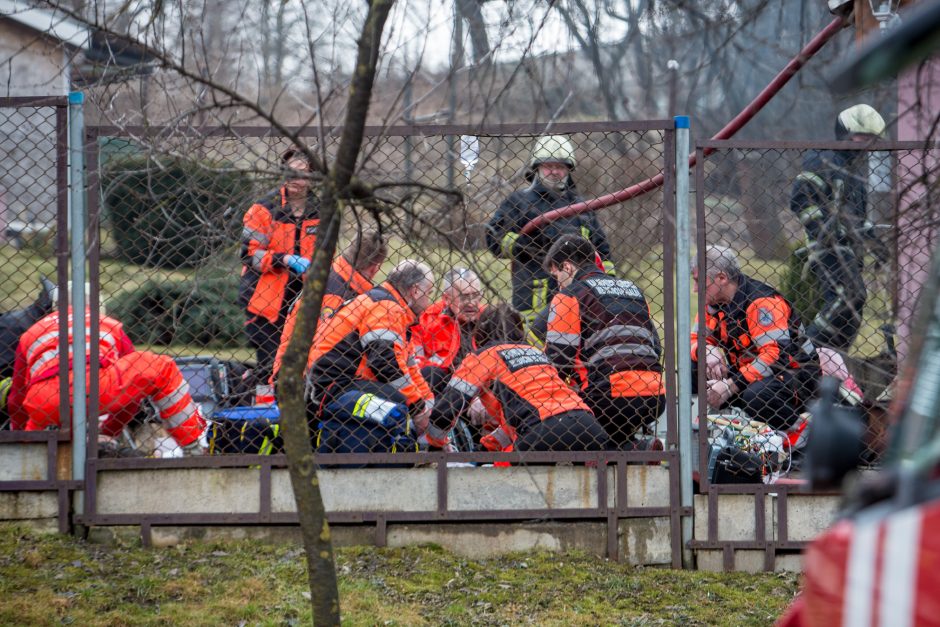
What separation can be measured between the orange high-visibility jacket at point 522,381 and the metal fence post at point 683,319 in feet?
1.84

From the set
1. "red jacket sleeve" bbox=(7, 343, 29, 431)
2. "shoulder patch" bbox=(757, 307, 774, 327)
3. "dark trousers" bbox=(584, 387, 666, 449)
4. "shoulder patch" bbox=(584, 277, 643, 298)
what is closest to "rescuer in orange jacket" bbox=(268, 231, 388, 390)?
"shoulder patch" bbox=(584, 277, 643, 298)

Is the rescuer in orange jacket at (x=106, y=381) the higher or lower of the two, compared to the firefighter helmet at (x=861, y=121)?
lower

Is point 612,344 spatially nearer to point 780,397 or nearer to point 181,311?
point 780,397

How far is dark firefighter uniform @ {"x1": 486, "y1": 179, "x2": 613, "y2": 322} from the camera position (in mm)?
6559

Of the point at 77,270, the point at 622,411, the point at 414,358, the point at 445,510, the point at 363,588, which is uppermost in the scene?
the point at 77,270

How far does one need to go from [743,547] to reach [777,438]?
67cm

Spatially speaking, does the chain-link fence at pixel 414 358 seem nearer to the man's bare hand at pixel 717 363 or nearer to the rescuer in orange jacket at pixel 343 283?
the rescuer in orange jacket at pixel 343 283

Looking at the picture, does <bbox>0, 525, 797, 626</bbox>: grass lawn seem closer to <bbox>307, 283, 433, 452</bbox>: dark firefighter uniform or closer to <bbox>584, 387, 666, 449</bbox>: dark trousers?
<bbox>307, 283, 433, 452</bbox>: dark firefighter uniform

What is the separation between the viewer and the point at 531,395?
618cm

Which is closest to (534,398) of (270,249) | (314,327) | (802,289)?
(270,249)

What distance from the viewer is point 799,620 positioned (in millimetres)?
2590

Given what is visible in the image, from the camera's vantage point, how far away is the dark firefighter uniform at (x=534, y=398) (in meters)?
6.11

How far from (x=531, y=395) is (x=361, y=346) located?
3.29ft

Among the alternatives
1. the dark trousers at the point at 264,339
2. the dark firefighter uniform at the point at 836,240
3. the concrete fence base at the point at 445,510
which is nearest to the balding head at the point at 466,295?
the concrete fence base at the point at 445,510
